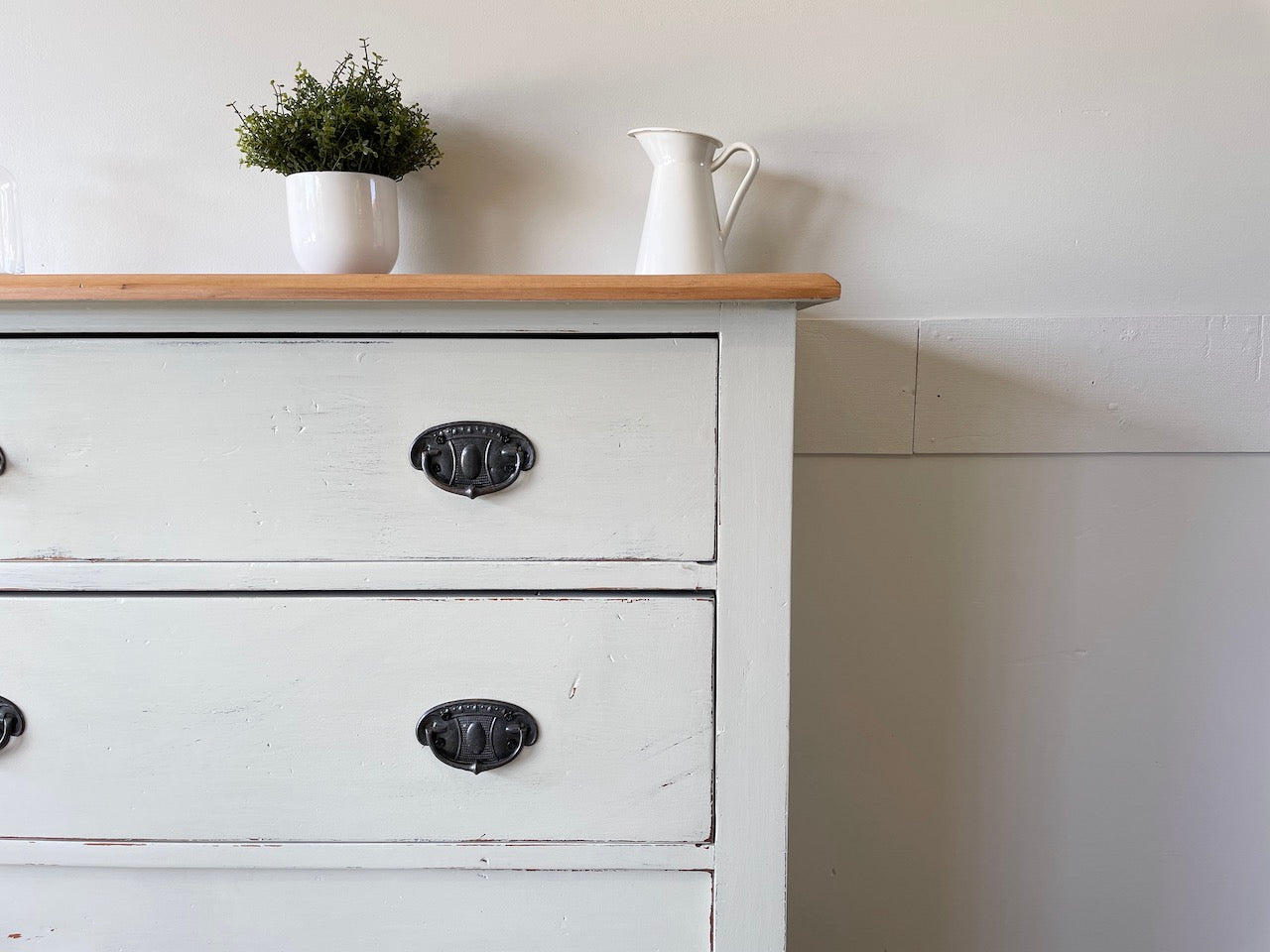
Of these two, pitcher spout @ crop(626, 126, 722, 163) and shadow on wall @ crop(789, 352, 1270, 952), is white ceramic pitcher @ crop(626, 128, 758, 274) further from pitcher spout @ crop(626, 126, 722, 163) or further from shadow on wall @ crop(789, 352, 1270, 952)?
shadow on wall @ crop(789, 352, 1270, 952)

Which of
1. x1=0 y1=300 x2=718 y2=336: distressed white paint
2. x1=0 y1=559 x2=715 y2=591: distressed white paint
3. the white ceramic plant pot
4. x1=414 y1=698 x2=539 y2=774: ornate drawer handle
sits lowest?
x1=414 y1=698 x2=539 y2=774: ornate drawer handle

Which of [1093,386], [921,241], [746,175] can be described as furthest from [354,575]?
[1093,386]

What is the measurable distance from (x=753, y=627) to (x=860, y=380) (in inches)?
17.7

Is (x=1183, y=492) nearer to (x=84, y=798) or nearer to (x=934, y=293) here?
(x=934, y=293)

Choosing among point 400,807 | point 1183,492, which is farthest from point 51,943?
point 1183,492

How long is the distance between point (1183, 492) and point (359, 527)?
Answer: 99 centimetres

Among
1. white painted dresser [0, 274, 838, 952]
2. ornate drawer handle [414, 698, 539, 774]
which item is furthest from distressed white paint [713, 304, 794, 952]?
ornate drawer handle [414, 698, 539, 774]

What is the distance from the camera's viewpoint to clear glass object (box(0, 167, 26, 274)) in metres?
0.94

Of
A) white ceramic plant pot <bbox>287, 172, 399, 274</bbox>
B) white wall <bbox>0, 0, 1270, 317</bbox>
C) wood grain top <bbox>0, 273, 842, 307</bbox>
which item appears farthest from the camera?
white wall <bbox>0, 0, 1270, 317</bbox>

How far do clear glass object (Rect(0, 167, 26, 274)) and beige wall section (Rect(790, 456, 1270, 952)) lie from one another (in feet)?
3.14

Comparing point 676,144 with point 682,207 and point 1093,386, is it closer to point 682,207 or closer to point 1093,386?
point 682,207

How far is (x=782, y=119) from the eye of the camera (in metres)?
1.01

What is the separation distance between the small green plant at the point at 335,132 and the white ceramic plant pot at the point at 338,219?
1.1 inches

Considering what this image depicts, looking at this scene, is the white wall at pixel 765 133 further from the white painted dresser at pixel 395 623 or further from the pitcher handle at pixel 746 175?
the white painted dresser at pixel 395 623
